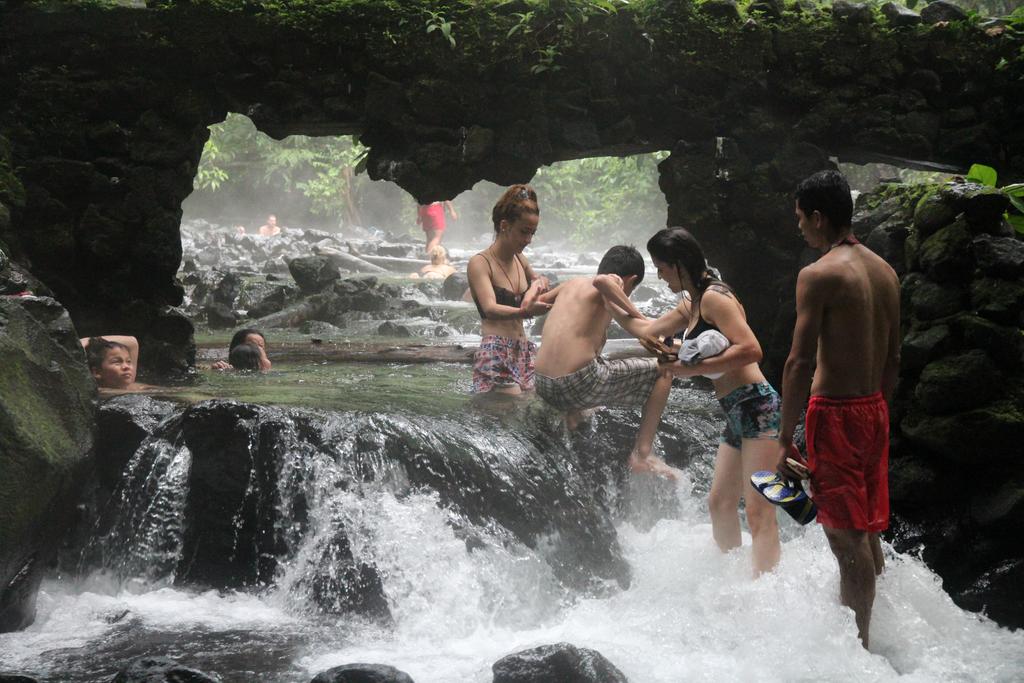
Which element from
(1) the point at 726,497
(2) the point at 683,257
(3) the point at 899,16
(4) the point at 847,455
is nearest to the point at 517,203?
(2) the point at 683,257

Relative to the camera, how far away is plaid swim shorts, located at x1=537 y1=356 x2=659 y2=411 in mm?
6270

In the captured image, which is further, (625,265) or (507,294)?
(507,294)

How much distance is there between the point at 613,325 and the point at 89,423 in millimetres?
9074

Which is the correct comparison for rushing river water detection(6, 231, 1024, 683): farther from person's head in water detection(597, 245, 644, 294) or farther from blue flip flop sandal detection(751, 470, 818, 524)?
person's head in water detection(597, 245, 644, 294)

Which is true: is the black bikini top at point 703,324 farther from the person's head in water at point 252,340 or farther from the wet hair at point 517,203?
the person's head in water at point 252,340

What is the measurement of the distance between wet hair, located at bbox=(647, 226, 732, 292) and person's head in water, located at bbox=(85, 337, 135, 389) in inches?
181

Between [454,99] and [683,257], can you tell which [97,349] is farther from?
[683,257]

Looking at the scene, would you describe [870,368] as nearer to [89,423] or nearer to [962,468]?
[962,468]

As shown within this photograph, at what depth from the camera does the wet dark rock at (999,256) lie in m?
5.27

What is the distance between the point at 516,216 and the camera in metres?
6.54

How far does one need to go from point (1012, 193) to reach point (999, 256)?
4.20 feet

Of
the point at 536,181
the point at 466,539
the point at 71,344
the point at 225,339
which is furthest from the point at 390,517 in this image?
the point at 536,181

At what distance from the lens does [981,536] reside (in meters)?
5.27

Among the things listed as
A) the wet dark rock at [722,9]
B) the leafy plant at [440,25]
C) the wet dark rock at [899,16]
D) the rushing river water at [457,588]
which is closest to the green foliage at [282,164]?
the leafy plant at [440,25]
